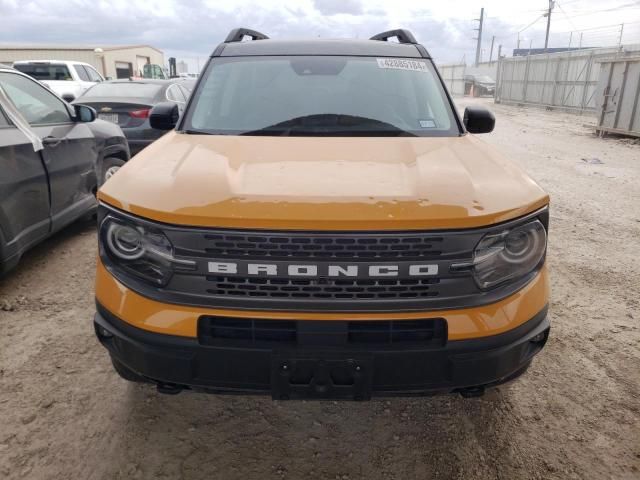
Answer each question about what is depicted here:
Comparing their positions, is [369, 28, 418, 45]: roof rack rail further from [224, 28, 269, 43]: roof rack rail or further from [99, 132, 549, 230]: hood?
[99, 132, 549, 230]: hood

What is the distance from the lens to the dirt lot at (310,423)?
2.26m

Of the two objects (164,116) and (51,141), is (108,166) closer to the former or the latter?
(51,141)

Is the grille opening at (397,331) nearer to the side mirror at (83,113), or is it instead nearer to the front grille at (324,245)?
the front grille at (324,245)

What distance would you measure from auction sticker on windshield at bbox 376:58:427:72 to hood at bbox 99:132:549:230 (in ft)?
3.19

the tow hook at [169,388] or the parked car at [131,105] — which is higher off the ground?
the parked car at [131,105]

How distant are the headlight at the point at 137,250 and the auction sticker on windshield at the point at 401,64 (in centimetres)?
203

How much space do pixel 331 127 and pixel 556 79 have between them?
25031 mm

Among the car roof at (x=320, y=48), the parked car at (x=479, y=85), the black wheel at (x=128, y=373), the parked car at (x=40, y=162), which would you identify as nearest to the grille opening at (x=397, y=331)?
the black wheel at (x=128, y=373)

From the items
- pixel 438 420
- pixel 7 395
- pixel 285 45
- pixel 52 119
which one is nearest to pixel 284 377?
pixel 438 420

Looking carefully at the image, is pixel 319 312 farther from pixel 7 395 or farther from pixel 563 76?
pixel 563 76

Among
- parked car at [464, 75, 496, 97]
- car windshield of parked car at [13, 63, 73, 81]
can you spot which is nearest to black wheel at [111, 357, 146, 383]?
car windshield of parked car at [13, 63, 73, 81]

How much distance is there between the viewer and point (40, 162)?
3963 mm

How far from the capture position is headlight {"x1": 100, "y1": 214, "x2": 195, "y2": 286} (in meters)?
1.92

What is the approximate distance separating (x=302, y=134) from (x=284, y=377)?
1391 millimetres
